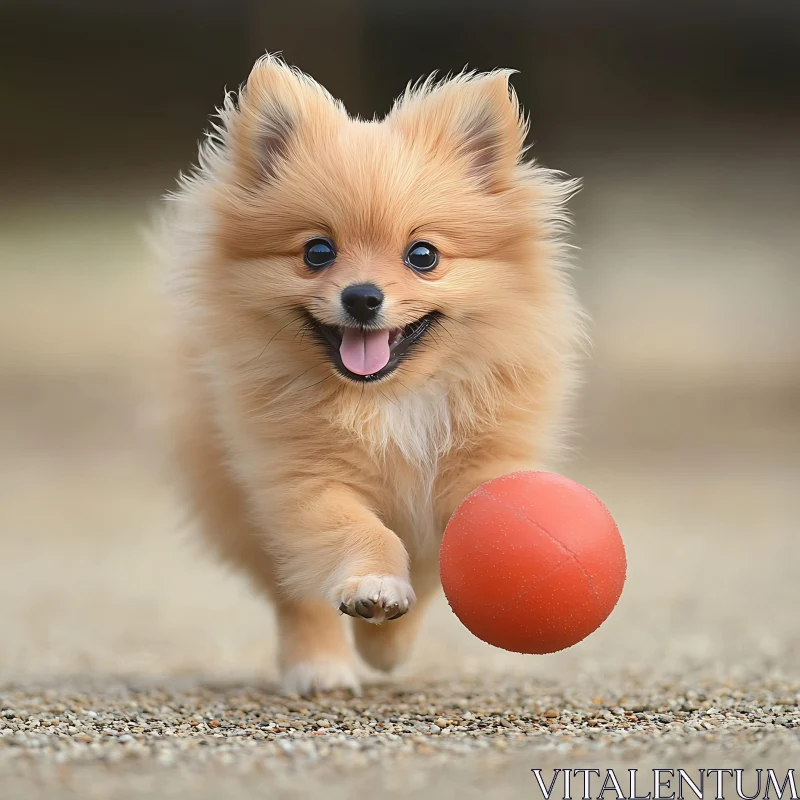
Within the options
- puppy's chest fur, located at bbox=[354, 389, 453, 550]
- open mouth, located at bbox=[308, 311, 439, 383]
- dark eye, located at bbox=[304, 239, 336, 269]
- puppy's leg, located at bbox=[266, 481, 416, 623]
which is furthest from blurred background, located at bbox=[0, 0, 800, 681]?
dark eye, located at bbox=[304, 239, 336, 269]

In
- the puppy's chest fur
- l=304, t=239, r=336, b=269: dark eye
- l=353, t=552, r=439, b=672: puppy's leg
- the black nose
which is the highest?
l=304, t=239, r=336, b=269: dark eye

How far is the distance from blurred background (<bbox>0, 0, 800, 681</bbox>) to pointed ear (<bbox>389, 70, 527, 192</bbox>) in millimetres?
3208

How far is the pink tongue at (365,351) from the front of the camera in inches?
117

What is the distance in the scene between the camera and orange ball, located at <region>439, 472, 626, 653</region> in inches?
108

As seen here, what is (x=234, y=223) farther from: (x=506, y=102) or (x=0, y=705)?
(x=0, y=705)

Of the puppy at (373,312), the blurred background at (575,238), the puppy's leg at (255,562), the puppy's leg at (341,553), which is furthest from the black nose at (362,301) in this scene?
the blurred background at (575,238)

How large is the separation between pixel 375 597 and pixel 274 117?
1401 millimetres

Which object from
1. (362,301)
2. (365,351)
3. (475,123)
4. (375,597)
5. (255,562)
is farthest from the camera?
(255,562)

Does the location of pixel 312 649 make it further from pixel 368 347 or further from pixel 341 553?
pixel 368 347

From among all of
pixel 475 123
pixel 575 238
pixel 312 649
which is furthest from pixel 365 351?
pixel 575 238

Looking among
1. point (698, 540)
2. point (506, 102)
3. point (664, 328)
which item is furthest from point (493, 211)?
point (664, 328)

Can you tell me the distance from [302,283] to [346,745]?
1164 millimetres

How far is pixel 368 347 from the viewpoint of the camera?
117 inches

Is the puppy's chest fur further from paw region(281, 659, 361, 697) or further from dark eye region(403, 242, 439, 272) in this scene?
paw region(281, 659, 361, 697)
